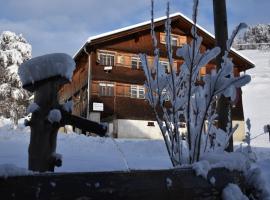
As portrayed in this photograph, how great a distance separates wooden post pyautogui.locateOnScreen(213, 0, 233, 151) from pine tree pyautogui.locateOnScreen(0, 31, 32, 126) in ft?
80.2

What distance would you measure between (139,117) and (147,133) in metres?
1.20

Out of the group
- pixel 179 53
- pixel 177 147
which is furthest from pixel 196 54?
pixel 177 147

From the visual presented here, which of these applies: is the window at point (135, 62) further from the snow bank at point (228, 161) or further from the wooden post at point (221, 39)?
the snow bank at point (228, 161)

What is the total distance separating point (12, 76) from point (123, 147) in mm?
16678

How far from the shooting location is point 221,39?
6.22 meters

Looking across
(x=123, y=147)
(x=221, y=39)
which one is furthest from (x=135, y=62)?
(x=221, y=39)

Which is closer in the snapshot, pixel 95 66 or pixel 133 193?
pixel 133 193

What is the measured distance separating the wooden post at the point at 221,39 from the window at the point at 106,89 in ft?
64.8

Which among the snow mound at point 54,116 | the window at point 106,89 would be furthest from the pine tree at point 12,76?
the snow mound at point 54,116

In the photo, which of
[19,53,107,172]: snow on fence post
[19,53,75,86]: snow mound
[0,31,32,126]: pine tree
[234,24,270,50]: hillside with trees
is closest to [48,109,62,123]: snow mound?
[19,53,107,172]: snow on fence post

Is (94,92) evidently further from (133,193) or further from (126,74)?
(133,193)

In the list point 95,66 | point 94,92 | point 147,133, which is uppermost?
point 95,66

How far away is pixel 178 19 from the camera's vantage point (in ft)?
90.3

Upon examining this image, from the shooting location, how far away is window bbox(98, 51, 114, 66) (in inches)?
1029
